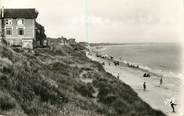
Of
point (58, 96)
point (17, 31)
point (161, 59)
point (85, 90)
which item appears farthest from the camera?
point (161, 59)

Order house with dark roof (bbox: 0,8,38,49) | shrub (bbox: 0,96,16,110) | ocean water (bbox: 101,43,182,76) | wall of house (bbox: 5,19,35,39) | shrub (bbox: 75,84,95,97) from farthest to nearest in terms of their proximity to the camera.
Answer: wall of house (bbox: 5,19,35,39)
house with dark roof (bbox: 0,8,38,49)
shrub (bbox: 75,84,95,97)
shrub (bbox: 0,96,16,110)
ocean water (bbox: 101,43,182,76)

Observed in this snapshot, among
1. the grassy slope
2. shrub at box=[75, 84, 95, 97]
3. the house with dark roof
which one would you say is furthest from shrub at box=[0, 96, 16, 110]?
the house with dark roof

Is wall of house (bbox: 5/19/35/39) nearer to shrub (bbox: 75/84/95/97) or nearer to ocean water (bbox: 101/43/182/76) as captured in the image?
shrub (bbox: 75/84/95/97)

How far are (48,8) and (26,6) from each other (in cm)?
49

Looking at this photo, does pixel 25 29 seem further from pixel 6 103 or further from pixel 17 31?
pixel 6 103

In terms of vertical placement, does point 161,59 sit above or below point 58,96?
below

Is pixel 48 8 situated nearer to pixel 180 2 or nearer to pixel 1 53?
pixel 180 2

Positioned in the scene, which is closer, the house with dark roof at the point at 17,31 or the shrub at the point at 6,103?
the shrub at the point at 6,103

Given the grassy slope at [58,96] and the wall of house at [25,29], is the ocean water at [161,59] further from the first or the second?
the wall of house at [25,29]

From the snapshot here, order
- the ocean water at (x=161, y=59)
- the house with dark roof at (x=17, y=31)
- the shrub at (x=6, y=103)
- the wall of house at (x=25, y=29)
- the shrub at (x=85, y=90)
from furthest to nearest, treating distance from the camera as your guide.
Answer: the wall of house at (x=25, y=29), the house with dark roof at (x=17, y=31), the shrub at (x=85, y=90), the shrub at (x=6, y=103), the ocean water at (x=161, y=59)

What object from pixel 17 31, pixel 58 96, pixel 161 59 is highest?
pixel 17 31

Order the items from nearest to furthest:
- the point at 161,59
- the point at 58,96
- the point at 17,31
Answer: the point at 58,96 → the point at 17,31 → the point at 161,59

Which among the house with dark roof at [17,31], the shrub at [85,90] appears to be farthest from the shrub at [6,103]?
the house with dark roof at [17,31]

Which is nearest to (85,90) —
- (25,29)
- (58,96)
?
(58,96)
